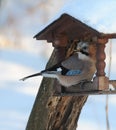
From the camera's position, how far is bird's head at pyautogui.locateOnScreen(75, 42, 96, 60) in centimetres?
579

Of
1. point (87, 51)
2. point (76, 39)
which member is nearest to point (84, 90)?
point (87, 51)

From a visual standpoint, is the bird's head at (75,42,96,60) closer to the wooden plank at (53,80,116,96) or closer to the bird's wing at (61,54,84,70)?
the bird's wing at (61,54,84,70)

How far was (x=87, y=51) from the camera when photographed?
581 centimetres

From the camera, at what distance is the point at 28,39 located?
384 inches

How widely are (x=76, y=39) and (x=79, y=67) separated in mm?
278

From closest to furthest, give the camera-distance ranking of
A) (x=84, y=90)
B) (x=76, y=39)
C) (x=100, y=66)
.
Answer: (x=100, y=66), (x=84, y=90), (x=76, y=39)

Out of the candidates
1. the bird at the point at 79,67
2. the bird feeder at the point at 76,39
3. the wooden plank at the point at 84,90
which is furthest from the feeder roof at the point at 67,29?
the wooden plank at the point at 84,90

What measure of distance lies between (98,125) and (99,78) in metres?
2.47

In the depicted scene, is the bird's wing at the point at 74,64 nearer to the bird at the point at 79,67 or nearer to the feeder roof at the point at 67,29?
the bird at the point at 79,67

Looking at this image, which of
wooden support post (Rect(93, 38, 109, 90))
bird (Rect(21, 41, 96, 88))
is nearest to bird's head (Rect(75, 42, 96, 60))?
bird (Rect(21, 41, 96, 88))

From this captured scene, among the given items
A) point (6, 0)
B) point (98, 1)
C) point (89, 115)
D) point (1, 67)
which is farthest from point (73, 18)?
point (1, 67)

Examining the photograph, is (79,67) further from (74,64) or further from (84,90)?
(84,90)

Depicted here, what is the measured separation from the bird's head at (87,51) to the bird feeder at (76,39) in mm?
52

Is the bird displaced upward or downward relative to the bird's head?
downward
